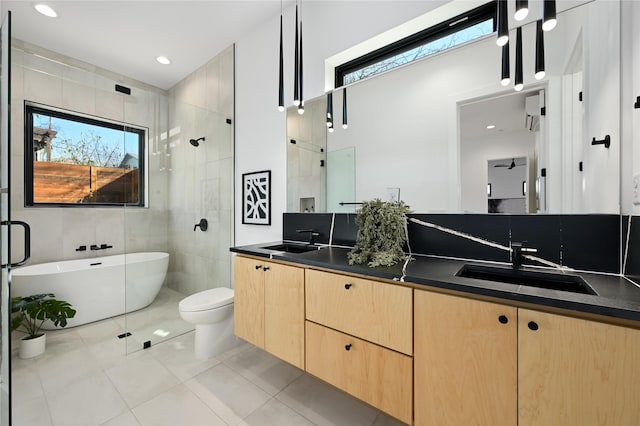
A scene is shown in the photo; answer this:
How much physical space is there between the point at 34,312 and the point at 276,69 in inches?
113

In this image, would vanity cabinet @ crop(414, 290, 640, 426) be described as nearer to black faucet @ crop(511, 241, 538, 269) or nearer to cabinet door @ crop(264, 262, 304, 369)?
black faucet @ crop(511, 241, 538, 269)

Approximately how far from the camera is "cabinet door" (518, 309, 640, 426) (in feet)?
2.47

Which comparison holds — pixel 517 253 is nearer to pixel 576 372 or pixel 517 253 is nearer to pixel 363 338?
pixel 576 372

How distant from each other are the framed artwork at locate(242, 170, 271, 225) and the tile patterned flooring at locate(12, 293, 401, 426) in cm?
115

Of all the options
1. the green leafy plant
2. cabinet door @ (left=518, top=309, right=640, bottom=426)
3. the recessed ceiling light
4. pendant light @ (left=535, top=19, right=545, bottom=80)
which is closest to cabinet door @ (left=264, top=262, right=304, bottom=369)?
cabinet door @ (left=518, top=309, right=640, bottom=426)

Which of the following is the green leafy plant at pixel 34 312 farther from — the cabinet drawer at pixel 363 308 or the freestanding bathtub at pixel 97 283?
the cabinet drawer at pixel 363 308

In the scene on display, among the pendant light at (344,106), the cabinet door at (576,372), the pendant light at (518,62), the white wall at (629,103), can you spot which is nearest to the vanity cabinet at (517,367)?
the cabinet door at (576,372)

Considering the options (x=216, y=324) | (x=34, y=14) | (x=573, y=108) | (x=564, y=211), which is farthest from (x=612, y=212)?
(x=34, y=14)

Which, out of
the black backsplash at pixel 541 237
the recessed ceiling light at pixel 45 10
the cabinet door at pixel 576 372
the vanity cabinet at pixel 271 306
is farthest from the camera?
the recessed ceiling light at pixel 45 10

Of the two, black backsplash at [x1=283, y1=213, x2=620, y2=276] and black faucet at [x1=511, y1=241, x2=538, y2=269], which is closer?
black backsplash at [x1=283, y1=213, x2=620, y2=276]

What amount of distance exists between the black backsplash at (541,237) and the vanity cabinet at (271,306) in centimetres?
81

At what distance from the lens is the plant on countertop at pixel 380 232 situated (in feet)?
4.73

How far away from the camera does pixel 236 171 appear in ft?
9.07

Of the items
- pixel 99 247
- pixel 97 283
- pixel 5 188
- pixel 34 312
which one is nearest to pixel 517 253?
pixel 5 188
